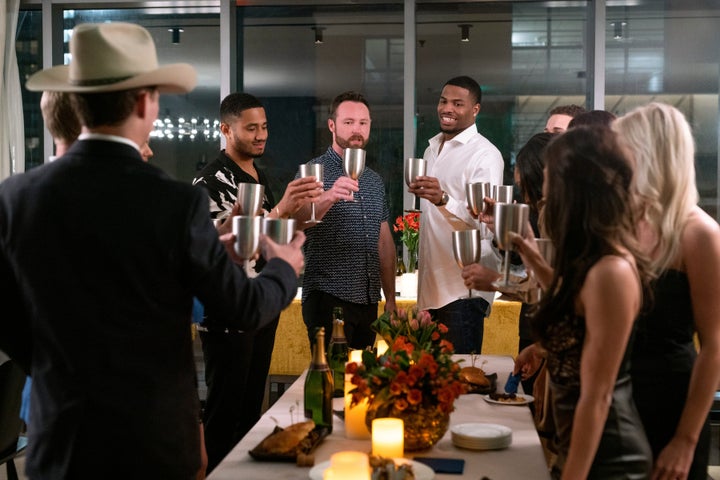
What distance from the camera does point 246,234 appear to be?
1964 mm

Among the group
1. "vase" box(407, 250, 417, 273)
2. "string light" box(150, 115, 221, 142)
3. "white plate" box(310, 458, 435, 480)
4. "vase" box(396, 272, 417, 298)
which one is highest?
"string light" box(150, 115, 221, 142)

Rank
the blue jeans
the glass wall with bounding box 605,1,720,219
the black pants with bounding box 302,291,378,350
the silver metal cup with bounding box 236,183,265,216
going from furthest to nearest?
the glass wall with bounding box 605,1,720,219
the black pants with bounding box 302,291,378,350
the blue jeans
the silver metal cup with bounding box 236,183,265,216

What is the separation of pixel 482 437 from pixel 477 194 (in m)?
1.04

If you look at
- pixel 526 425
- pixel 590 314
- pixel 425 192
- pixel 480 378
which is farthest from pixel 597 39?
pixel 590 314

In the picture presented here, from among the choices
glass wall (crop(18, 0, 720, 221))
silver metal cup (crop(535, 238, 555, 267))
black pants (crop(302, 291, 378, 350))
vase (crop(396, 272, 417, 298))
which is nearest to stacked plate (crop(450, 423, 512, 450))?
silver metal cup (crop(535, 238, 555, 267))

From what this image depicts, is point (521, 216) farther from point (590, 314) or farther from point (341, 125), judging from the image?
point (341, 125)

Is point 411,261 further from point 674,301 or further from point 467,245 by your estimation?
point 674,301

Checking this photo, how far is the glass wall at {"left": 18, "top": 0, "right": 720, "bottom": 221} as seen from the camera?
556cm

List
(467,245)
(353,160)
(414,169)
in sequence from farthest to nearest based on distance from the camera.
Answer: (414,169)
(353,160)
(467,245)

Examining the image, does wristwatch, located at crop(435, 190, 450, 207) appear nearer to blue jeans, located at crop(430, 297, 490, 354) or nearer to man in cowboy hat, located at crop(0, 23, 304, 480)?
blue jeans, located at crop(430, 297, 490, 354)

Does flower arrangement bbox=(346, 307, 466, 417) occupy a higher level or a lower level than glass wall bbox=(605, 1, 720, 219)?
lower

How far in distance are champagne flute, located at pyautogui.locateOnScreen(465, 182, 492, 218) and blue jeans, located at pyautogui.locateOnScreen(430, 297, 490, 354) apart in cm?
80

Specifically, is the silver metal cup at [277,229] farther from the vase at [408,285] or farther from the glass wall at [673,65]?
→ the glass wall at [673,65]

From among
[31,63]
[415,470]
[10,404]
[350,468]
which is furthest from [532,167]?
[31,63]
